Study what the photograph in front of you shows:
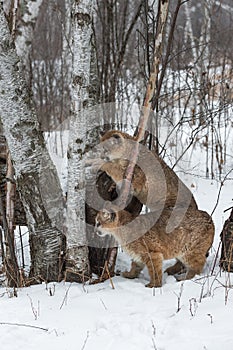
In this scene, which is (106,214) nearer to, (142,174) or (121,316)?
(142,174)

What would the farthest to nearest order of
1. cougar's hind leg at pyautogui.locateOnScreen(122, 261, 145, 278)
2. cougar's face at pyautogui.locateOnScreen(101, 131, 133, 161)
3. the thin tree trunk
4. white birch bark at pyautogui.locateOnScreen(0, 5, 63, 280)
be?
cougar's face at pyautogui.locateOnScreen(101, 131, 133, 161)
cougar's hind leg at pyautogui.locateOnScreen(122, 261, 145, 278)
white birch bark at pyautogui.locateOnScreen(0, 5, 63, 280)
the thin tree trunk

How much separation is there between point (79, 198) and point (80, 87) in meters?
0.86

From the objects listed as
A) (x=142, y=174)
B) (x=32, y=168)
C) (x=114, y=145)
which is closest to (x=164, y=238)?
(x=142, y=174)

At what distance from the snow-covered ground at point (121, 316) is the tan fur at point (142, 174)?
0.73m

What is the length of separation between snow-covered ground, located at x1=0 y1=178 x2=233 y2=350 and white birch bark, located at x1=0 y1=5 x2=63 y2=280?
342 millimetres

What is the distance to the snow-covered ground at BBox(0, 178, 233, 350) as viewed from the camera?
266cm

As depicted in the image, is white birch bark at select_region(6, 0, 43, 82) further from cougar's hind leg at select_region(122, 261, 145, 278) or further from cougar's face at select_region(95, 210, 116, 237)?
cougar's hind leg at select_region(122, 261, 145, 278)

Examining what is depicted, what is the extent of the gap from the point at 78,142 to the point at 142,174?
0.69 metres

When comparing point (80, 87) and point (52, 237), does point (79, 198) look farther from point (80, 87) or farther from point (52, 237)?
point (80, 87)

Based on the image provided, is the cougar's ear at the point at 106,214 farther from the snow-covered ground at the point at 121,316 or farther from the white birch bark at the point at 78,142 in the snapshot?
the snow-covered ground at the point at 121,316

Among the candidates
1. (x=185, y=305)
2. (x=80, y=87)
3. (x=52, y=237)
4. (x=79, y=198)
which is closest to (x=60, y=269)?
(x=52, y=237)

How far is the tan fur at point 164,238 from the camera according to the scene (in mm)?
3703

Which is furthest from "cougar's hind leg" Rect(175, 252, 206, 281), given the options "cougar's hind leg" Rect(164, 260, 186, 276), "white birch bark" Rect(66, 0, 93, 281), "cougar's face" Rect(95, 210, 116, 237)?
"white birch bark" Rect(66, 0, 93, 281)

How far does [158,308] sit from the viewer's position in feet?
10.1
